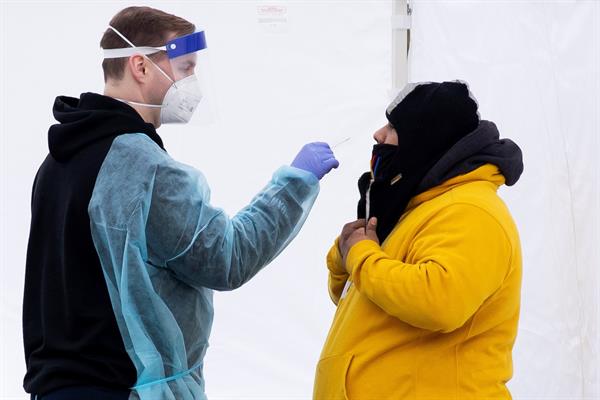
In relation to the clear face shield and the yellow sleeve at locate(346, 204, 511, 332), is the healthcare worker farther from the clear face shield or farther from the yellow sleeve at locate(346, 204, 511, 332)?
the yellow sleeve at locate(346, 204, 511, 332)

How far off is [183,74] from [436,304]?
710 millimetres

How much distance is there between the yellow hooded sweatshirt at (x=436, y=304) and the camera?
1.53m

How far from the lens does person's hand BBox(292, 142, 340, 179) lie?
183 centimetres

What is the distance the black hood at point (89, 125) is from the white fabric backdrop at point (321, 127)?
1305 mm

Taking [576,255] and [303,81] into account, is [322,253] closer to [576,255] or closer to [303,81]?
[303,81]

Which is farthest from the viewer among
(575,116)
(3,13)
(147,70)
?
(3,13)

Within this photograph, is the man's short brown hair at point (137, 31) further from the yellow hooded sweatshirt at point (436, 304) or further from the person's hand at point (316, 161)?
the yellow hooded sweatshirt at point (436, 304)

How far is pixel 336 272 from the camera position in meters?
1.94

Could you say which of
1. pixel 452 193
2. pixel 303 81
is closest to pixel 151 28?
pixel 452 193

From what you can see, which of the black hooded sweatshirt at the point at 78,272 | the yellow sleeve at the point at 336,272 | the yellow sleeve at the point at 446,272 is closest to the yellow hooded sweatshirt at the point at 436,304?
the yellow sleeve at the point at 446,272

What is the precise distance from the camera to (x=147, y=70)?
1.73 m

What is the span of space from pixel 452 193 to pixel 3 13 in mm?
1996

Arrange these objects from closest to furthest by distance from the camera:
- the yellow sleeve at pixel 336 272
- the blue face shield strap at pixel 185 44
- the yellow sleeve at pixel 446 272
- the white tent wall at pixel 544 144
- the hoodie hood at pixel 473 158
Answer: the yellow sleeve at pixel 446 272 → the hoodie hood at pixel 473 158 → the blue face shield strap at pixel 185 44 → the yellow sleeve at pixel 336 272 → the white tent wall at pixel 544 144

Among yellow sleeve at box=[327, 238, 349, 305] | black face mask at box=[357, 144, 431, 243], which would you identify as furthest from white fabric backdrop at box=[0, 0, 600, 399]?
black face mask at box=[357, 144, 431, 243]
